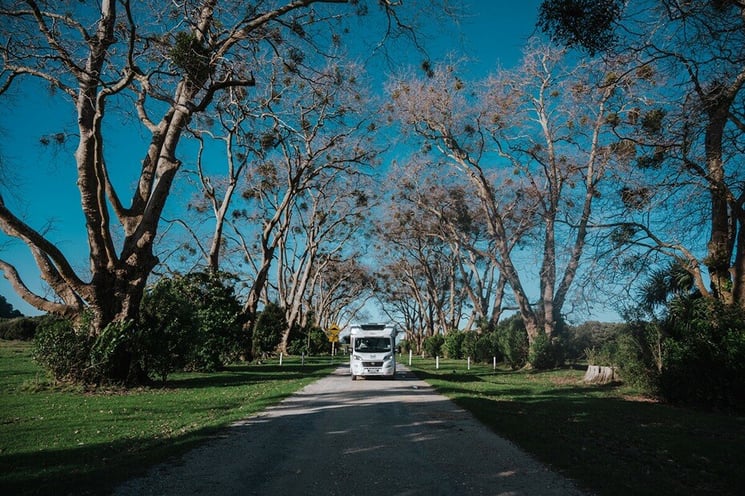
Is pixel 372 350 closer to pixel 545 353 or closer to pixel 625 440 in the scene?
pixel 545 353

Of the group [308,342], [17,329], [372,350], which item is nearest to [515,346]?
[372,350]

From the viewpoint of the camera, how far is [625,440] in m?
8.90

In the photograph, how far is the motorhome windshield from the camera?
23750 millimetres

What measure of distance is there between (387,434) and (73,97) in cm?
1353

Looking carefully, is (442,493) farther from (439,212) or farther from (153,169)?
(439,212)

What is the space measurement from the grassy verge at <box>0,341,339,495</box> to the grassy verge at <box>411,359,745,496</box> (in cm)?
520

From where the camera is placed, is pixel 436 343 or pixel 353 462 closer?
pixel 353 462

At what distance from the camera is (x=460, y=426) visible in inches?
375

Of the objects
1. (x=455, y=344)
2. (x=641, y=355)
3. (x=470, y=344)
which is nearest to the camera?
(x=641, y=355)

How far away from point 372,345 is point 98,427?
15.8 m

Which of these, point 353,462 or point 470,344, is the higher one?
point 470,344

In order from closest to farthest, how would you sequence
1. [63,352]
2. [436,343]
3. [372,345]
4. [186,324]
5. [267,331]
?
[63,352] < [186,324] < [372,345] < [267,331] < [436,343]

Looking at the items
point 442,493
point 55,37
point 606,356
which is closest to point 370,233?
point 606,356

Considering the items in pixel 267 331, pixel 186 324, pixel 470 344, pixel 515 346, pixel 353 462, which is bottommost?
pixel 353 462
